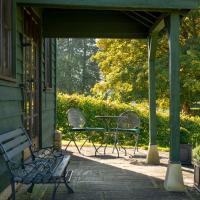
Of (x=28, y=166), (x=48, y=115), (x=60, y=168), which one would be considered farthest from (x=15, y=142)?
(x=48, y=115)

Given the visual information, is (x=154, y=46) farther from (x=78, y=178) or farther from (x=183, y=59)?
(x=183, y=59)

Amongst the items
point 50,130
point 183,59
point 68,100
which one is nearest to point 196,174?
point 50,130

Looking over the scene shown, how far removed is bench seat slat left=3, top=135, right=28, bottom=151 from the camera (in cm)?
473

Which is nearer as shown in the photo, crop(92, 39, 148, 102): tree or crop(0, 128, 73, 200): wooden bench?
crop(0, 128, 73, 200): wooden bench

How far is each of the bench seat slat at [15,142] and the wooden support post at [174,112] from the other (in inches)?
74.3

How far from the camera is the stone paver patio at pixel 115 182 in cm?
576

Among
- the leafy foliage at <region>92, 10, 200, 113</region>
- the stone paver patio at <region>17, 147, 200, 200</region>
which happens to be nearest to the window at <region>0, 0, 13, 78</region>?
the stone paver patio at <region>17, 147, 200, 200</region>

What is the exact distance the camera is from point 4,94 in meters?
5.11

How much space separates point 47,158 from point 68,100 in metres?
9.20

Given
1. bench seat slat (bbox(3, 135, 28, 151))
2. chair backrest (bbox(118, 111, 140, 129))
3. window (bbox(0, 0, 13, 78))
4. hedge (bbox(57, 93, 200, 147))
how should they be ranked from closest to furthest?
bench seat slat (bbox(3, 135, 28, 151)), window (bbox(0, 0, 13, 78)), chair backrest (bbox(118, 111, 140, 129)), hedge (bbox(57, 93, 200, 147))

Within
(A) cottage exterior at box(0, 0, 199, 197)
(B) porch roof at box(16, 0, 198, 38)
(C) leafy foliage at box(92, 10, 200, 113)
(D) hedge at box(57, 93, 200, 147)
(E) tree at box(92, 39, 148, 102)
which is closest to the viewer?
(A) cottage exterior at box(0, 0, 199, 197)

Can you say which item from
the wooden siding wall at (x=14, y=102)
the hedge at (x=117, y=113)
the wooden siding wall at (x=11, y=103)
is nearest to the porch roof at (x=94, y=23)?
the wooden siding wall at (x=14, y=102)

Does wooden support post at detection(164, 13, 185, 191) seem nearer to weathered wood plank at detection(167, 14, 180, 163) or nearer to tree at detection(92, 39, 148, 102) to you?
weathered wood plank at detection(167, 14, 180, 163)

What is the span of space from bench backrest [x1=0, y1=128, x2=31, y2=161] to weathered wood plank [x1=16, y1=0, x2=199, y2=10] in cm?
156
